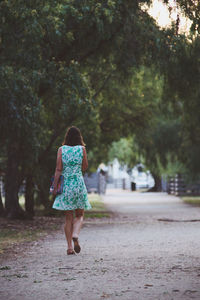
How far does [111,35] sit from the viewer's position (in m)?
16.4

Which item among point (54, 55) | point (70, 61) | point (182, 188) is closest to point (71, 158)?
point (54, 55)

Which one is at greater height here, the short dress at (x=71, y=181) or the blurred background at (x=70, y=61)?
the blurred background at (x=70, y=61)

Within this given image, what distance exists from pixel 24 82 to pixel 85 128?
25.4 ft

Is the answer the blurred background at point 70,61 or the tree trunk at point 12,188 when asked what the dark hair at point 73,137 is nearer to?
the blurred background at point 70,61

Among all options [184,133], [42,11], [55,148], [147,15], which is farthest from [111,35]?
[184,133]

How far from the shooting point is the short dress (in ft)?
31.5

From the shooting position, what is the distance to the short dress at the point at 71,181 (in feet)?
31.5

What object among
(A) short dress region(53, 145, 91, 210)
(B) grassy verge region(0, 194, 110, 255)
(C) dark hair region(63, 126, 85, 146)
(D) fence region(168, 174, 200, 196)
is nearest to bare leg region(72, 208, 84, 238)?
(A) short dress region(53, 145, 91, 210)

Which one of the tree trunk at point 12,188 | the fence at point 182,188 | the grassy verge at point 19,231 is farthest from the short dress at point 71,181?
the fence at point 182,188

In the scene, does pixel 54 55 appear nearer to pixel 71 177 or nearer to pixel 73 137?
pixel 73 137

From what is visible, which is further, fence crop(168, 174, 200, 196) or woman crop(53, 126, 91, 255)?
fence crop(168, 174, 200, 196)

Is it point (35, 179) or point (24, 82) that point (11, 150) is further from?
point (24, 82)

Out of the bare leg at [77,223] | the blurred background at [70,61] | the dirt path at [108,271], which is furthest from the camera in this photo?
the blurred background at [70,61]

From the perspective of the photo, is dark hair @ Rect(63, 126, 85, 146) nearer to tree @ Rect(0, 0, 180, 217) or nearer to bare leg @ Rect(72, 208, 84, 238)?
bare leg @ Rect(72, 208, 84, 238)
